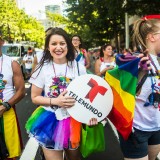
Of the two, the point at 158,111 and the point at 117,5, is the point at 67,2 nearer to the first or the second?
the point at 117,5

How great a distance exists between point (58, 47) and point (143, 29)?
0.80 metres

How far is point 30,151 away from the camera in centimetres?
507

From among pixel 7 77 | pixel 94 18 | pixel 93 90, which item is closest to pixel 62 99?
pixel 93 90

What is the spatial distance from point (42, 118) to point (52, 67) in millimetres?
484

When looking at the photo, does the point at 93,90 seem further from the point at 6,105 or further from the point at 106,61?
the point at 106,61

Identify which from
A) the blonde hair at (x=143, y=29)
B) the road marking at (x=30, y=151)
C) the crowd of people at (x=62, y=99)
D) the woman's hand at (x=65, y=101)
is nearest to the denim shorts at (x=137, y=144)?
the crowd of people at (x=62, y=99)

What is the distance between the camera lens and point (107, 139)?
5.62m

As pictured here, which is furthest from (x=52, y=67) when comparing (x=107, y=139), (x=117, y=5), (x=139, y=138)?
(x=117, y=5)

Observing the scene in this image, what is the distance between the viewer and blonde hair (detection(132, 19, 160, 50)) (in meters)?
2.57

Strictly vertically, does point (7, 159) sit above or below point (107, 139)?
above

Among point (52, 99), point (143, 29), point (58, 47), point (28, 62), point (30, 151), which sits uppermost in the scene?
point (143, 29)

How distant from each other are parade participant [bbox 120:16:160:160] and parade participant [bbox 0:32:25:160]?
1156mm

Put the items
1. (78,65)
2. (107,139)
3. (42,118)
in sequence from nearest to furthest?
(42,118) < (78,65) < (107,139)

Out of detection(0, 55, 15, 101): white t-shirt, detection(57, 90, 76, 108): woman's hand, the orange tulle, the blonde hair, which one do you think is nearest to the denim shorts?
the orange tulle
